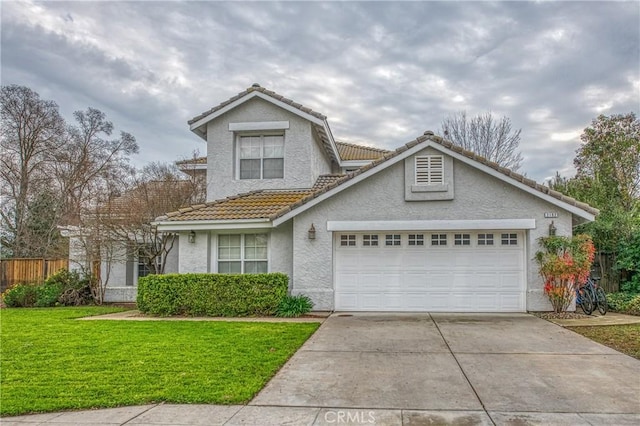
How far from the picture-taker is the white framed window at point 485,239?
41.3 ft

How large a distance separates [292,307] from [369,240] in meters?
3.07

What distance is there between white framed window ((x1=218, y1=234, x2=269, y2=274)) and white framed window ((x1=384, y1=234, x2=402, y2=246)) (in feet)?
12.9

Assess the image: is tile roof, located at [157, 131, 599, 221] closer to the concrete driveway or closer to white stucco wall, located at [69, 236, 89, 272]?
the concrete driveway

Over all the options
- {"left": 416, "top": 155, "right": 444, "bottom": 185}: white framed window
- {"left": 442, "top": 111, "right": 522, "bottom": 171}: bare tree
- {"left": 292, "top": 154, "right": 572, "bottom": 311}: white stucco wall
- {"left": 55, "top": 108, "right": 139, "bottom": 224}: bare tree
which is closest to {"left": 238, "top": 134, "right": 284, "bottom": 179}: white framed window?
{"left": 292, "top": 154, "right": 572, "bottom": 311}: white stucco wall

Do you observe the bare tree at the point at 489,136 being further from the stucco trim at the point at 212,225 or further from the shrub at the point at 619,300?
the stucco trim at the point at 212,225

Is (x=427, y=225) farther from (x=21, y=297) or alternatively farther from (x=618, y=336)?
(x=21, y=297)

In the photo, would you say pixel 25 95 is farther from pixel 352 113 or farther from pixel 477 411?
pixel 477 411

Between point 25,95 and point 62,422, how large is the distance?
30.0 m

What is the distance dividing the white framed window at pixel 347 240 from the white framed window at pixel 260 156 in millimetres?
4144

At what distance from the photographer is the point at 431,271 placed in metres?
12.8

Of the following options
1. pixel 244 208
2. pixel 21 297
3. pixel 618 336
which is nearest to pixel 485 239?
pixel 618 336

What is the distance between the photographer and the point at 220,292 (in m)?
12.5

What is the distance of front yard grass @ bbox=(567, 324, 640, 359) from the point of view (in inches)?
316

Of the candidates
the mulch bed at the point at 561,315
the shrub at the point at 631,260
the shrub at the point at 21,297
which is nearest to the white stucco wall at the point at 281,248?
the mulch bed at the point at 561,315
